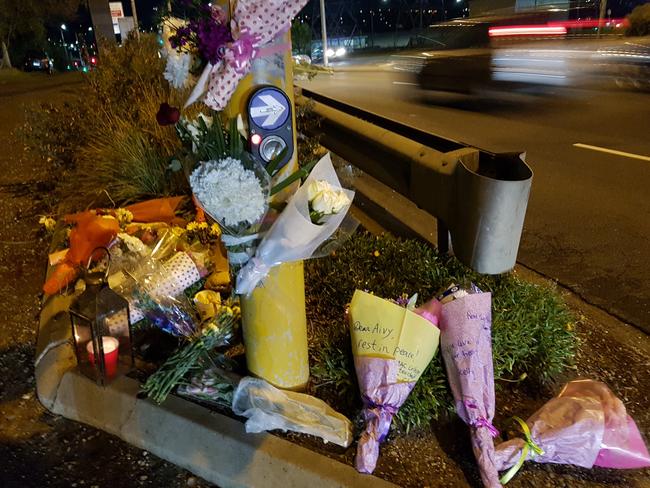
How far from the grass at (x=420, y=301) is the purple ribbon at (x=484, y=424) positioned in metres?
0.21

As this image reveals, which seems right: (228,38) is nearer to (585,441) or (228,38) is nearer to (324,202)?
(324,202)

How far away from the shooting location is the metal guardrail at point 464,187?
3008mm

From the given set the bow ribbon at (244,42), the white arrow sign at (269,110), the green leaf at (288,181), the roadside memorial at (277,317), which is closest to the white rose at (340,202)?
the roadside memorial at (277,317)

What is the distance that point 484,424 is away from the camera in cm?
257

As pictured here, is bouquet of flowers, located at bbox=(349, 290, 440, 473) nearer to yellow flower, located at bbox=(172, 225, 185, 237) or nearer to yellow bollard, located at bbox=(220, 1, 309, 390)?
yellow bollard, located at bbox=(220, 1, 309, 390)

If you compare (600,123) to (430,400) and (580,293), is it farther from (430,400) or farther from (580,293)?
(430,400)

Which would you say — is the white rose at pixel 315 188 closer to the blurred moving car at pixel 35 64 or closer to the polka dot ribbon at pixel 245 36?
the polka dot ribbon at pixel 245 36

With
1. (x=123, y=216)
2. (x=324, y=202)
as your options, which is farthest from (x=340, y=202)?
(x=123, y=216)

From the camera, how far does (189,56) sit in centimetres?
246

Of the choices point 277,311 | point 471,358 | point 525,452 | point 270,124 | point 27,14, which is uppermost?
point 27,14

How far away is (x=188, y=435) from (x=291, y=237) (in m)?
1.01

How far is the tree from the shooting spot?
1332 inches

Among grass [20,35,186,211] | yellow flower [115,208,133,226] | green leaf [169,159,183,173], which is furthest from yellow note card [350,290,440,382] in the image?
grass [20,35,186,211]

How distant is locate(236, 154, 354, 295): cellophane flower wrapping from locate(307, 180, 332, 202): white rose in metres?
0.01
